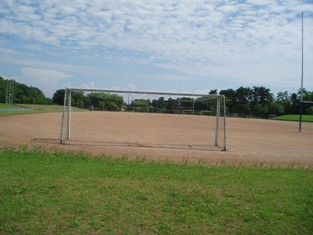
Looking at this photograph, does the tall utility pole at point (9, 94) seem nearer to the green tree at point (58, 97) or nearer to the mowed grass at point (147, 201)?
the green tree at point (58, 97)

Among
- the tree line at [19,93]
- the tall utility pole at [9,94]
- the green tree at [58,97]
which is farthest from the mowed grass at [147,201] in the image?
the green tree at [58,97]

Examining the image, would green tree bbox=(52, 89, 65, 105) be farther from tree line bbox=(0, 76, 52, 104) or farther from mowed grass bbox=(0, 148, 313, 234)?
mowed grass bbox=(0, 148, 313, 234)

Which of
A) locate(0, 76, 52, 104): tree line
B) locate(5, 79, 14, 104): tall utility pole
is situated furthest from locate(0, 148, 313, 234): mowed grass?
locate(0, 76, 52, 104): tree line

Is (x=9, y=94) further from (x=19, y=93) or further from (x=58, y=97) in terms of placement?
(x=58, y=97)

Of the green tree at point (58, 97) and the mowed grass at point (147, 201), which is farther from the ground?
the green tree at point (58, 97)

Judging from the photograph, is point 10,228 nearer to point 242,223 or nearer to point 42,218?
point 42,218

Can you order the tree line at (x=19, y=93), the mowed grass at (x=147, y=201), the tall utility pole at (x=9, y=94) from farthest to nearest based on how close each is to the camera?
the tree line at (x=19, y=93) → the tall utility pole at (x=9, y=94) → the mowed grass at (x=147, y=201)

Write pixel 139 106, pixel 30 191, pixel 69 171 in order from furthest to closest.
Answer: pixel 139 106, pixel 69 171, pixel 30 191

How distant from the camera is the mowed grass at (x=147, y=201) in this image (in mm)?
4238

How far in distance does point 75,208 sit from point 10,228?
0.93 metres

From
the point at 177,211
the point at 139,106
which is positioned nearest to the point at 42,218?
the point at 177,211

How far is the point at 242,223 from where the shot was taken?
14.7 feet

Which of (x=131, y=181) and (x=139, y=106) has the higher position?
(x=139, y=106)

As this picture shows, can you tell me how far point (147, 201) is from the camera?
5094 millimetres
